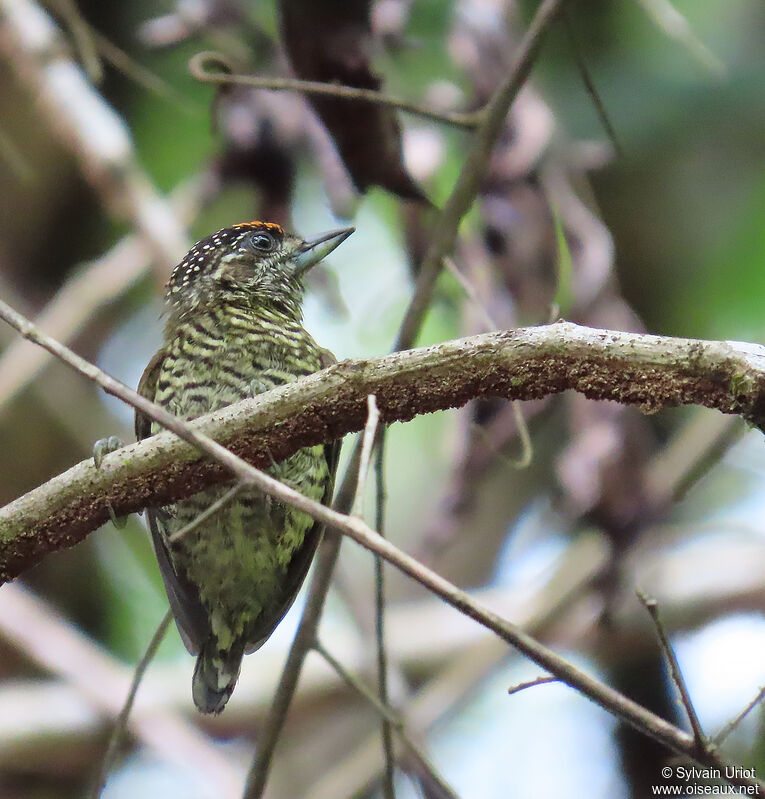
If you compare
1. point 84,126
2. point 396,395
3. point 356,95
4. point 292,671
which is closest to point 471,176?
point 356,95

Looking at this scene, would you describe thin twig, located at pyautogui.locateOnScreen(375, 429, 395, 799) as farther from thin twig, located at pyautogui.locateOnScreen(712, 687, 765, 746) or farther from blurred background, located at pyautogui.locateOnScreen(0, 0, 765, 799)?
thin twig, located at pyautogui.locateOnScreen(712, 687, 765, 746)

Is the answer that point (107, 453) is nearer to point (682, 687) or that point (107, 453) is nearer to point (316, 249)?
point (682, 687)

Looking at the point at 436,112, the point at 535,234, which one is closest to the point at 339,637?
the point at 535,234

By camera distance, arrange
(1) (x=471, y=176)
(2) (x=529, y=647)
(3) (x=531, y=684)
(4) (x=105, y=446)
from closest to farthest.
Result: (2) (x=529, y=647)
(3) (x=531, y=684)
(4) (x=105, y=446)
(1) (x=471, y=176)

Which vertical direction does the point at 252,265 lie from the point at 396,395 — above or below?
above

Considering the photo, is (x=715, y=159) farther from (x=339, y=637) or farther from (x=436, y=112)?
(x=436, y=112)

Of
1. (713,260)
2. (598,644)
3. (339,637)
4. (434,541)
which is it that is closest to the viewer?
(434,541)

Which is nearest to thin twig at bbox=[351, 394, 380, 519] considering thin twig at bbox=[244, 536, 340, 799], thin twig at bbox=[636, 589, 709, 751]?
thin twig at bbox=[636, 589, 709, 751]
